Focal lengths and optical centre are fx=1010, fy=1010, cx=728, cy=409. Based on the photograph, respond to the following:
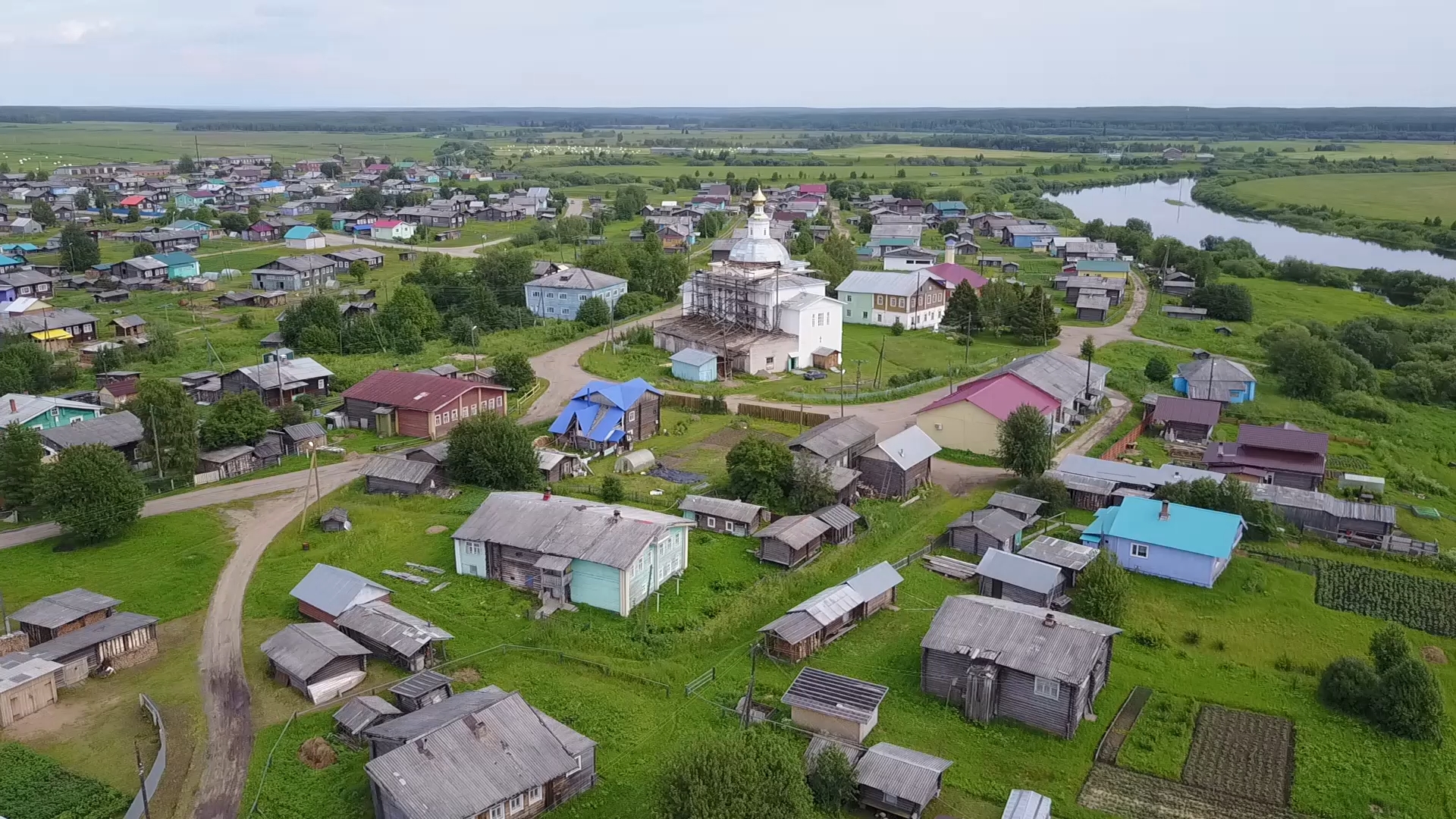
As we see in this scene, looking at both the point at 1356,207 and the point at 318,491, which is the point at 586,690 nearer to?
the point at 318,491

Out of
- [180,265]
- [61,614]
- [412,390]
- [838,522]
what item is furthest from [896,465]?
[180,265]

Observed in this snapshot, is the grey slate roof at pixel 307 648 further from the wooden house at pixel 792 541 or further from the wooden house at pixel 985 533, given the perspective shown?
the wooden house at pixel 985 533

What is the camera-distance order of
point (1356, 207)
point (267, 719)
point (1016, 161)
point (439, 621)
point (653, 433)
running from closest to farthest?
point (267, 719)
point (439, 621)
point (653, 433)
point (1356, 207)
point (1016, 161)

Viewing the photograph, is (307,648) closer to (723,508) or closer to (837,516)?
(723,508)

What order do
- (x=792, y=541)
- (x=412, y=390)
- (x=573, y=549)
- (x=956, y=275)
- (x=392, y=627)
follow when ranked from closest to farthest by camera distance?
(x=392, y=627), (x=573, y=549), (x=792, y=541), (x=412, y=390), (x=956, y=275)

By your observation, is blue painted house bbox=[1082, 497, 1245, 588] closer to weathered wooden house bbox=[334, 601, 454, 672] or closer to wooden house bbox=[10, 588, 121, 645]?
weathered wooden house bbox=[334, 601, 454, 672]

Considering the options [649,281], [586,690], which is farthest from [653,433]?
[649,281]
